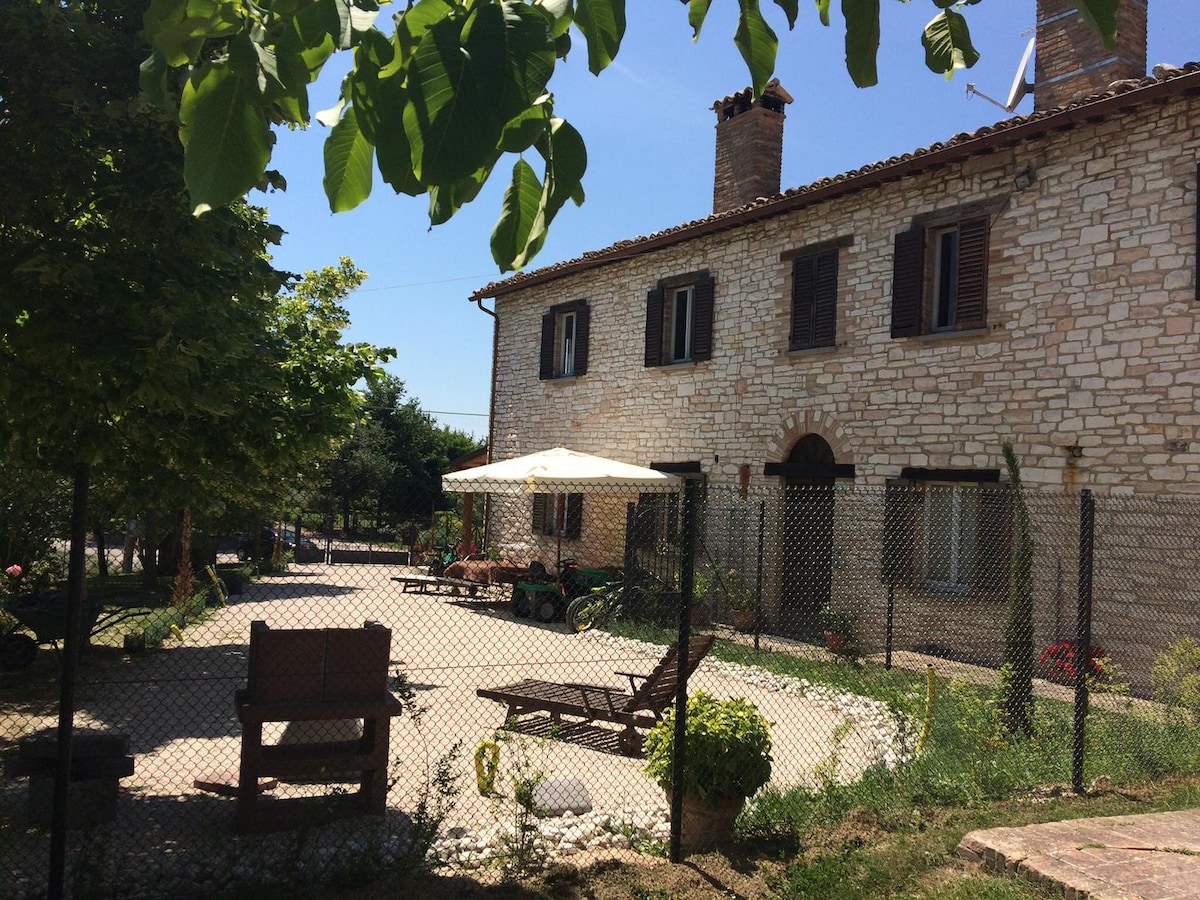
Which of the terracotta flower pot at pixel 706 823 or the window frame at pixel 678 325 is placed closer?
the terracotta flower pot at pixel 706 823

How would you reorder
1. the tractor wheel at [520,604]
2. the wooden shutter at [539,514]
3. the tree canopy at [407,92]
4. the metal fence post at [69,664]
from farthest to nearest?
the wooden shutter at [539,514]
the tractor wheel at [520,604]
the metal fence post at [69,664]
the tree canopy at [407,92]

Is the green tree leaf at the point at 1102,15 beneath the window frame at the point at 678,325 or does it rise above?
beneath

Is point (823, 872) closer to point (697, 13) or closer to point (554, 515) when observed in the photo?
point (697, 13)

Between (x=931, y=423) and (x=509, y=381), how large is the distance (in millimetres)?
10364

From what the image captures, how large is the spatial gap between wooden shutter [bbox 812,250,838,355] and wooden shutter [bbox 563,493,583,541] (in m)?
6.06

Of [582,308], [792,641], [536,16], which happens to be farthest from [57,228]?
[582,308]

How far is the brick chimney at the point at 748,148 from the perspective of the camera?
15803 millimetres

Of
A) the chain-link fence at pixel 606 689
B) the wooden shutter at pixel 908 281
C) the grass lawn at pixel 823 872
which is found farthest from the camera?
the wooden shutter at pixel 908 281

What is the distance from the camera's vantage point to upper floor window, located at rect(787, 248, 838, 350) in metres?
12.9

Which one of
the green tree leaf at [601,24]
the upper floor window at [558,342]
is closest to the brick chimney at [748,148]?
the upper floor window at [558,342]

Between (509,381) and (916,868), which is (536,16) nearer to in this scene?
(916,868)

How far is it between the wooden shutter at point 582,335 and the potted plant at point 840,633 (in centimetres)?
742

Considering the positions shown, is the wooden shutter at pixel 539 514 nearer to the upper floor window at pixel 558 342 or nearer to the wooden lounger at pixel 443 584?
the wooden lounger at pixel 443 584

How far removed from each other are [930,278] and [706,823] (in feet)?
28.4
